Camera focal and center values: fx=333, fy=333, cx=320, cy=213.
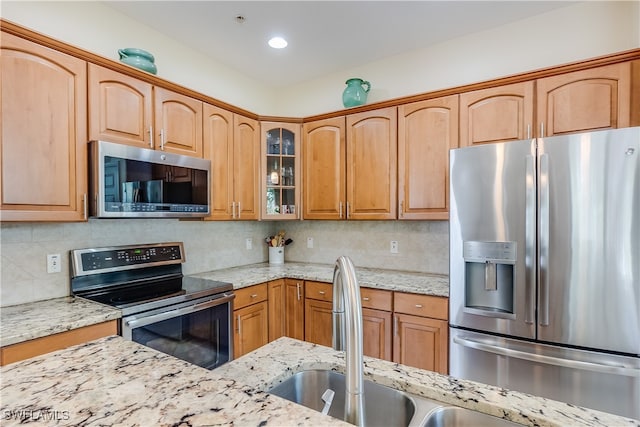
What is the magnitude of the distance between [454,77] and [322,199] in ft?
4.81

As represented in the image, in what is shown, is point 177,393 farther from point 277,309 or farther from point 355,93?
point 355,93

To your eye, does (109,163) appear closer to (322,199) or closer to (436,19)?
(322,199)

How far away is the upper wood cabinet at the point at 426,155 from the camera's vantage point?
240 cm

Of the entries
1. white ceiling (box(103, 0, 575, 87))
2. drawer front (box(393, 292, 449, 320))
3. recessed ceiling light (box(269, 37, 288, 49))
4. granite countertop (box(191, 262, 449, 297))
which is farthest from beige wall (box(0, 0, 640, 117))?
drawer front (box(393, 292, 449, 320))

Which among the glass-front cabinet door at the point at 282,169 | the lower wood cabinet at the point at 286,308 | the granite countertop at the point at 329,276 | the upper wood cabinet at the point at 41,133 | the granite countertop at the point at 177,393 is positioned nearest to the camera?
the granite countertop at the point at 177,393

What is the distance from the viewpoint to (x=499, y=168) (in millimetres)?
1912

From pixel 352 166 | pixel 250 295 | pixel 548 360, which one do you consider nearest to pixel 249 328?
pixel 250 295

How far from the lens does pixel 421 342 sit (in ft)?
7.41

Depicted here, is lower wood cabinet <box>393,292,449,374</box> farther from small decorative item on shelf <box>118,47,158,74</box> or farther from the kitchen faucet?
small decorative item on shelf <box>118,47,158,74</box>

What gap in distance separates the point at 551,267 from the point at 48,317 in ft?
8.35

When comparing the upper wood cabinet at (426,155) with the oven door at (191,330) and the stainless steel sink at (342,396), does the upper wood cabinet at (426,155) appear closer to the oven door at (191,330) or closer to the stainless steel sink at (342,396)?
the oven door at (191,330)

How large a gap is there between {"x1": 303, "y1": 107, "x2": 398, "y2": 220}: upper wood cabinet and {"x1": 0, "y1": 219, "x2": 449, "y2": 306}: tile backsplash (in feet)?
1.09

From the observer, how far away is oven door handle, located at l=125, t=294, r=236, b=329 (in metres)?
1.76

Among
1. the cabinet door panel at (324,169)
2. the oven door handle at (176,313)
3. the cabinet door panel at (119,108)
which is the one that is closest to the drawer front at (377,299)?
the cabinet door panel at (324,169)
